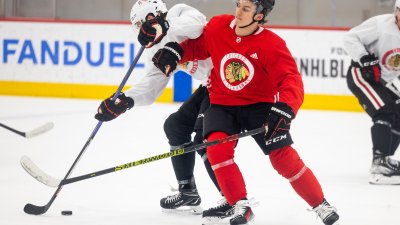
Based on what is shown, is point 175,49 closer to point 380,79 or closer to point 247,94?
point 247,94

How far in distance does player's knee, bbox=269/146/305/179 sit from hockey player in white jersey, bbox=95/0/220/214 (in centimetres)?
47

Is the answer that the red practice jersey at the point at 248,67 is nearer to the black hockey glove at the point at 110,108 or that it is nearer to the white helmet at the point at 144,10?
the white helmet at the point at 144,10

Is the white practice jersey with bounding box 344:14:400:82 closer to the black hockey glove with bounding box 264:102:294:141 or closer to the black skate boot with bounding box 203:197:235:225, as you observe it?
the black skate boot with bounding box 203:197:235:225

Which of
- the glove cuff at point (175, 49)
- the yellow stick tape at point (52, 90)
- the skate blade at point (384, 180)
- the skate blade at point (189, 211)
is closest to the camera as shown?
the glove cuff at point (175, 49)

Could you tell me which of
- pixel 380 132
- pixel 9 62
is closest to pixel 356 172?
pixel 380 132

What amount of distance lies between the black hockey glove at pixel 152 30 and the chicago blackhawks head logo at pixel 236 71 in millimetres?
314

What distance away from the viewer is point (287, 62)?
3652 mm

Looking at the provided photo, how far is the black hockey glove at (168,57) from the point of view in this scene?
3.81 metres

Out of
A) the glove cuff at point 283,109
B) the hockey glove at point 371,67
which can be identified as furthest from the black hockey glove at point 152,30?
the hockey glove at point 371,67

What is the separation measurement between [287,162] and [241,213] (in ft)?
0.90

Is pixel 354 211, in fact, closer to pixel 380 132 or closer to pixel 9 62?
pixel 380 132


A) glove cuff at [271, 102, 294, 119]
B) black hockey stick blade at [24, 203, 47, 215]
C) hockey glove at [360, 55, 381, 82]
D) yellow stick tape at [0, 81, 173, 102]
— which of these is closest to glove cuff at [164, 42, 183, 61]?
glove cuff at [271, 102, 294, 119]

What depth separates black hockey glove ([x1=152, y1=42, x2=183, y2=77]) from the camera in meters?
3.81

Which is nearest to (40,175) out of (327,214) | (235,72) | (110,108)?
(110,108)
